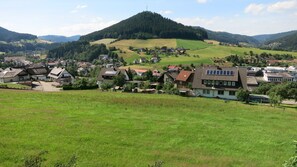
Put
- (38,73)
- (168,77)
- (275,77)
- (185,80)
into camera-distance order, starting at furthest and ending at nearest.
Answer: (275,77)
(38,73)
(168,77)
(185,80)

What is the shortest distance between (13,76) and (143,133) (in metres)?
84.0

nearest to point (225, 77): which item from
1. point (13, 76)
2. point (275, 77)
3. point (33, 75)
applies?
point (275, 77)

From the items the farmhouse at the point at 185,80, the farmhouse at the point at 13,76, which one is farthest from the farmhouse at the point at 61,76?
the farmhouse at the point at 185,80

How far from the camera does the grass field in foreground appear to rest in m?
23.8

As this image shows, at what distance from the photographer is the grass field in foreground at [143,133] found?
23812 millimetres

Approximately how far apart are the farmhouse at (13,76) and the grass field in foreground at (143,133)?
193 ft

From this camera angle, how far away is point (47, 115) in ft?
117

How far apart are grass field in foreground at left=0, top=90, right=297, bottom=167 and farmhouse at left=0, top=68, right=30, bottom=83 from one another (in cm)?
5876

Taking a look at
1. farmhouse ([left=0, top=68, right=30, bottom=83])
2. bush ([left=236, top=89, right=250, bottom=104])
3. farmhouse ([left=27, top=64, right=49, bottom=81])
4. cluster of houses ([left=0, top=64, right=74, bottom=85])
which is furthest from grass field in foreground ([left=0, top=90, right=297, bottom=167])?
farmhouse ([left=27, top=64, right=49, bottom=81])

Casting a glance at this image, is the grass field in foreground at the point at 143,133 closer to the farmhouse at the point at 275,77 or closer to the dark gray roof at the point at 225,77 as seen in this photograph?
the dark gray roof at the point at 225,77

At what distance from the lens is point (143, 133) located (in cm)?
3003

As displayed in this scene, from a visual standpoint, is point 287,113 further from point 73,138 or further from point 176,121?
point 73,138

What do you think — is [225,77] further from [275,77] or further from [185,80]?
[275,77]

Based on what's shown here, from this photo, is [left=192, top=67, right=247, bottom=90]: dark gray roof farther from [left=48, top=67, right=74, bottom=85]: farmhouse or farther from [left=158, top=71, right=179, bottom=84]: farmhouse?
[left=48, top=67, right=74, bottom=85]: farmhouse
